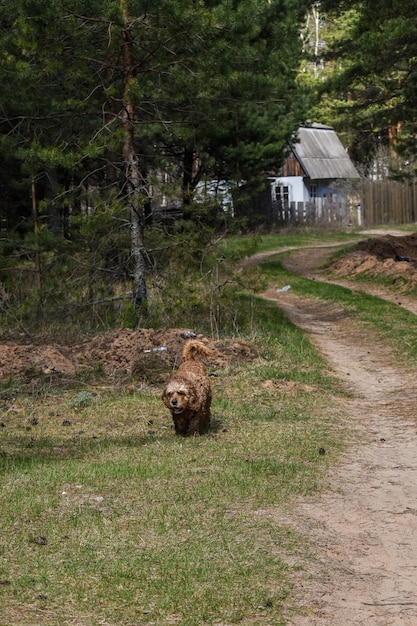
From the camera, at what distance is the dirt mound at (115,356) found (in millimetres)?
13289

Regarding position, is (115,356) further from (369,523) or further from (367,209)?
(367,209)

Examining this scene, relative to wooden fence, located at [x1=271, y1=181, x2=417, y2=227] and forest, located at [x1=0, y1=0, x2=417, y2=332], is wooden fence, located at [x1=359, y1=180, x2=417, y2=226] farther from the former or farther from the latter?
forest, located at [x1=0, y1=0, x2=417, y2=332]

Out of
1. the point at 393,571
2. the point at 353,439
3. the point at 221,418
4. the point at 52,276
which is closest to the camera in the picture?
the point at 393,571

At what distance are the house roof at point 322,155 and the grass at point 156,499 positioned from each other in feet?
141

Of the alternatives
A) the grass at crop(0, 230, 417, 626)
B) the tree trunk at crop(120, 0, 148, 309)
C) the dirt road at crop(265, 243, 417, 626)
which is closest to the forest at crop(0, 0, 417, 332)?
the tree trunk at crop(120, 0, 148, 309)

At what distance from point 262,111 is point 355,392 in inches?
841

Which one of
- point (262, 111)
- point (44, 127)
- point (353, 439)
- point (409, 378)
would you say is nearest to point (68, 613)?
point (353, 439)

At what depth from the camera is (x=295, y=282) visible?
26016 millimetres

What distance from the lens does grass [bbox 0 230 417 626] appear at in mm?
5867

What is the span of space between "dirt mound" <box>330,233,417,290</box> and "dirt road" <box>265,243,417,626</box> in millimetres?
11622

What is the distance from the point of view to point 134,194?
15531mm

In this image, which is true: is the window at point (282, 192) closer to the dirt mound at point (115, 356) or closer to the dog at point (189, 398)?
the dirt mound at point (115, 356)

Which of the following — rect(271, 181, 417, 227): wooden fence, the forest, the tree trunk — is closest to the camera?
the forest

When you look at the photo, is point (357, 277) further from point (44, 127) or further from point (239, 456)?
point (239, 456)
